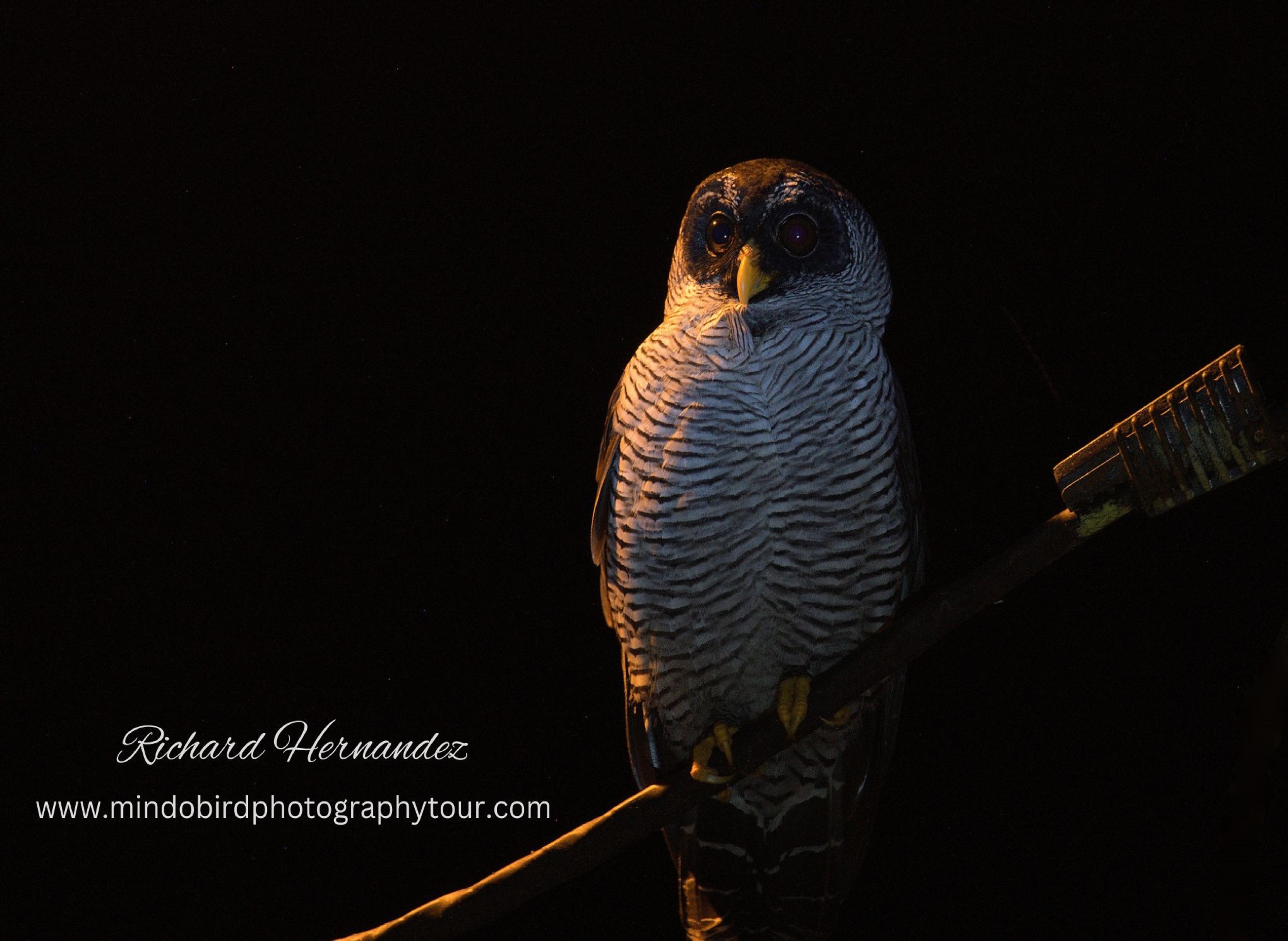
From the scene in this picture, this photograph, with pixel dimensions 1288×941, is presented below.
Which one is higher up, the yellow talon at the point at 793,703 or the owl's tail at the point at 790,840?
the yellow talon at the point at 793,703

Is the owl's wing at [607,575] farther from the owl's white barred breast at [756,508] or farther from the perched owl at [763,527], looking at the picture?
the owl's white barred breast at [756,508]

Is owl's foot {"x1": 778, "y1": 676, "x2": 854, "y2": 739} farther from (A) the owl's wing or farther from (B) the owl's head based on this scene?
(B) the owl's head

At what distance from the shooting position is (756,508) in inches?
64.9

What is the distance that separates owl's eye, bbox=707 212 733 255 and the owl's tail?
887 millimetres

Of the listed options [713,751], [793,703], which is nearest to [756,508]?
[793,703]

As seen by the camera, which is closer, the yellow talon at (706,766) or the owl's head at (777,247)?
the yellow talon at (706,766)

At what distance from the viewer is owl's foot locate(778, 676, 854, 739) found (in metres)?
1.60

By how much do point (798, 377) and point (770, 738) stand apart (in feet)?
2.03

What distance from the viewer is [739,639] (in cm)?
171

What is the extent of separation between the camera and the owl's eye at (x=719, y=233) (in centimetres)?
177

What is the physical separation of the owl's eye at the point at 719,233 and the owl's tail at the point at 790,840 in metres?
0.89

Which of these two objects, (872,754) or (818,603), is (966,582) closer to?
(818,603)

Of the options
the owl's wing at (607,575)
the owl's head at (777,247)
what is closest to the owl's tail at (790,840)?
the owl's wing at (607,575)

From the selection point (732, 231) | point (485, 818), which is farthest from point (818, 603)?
point (485, 818)
